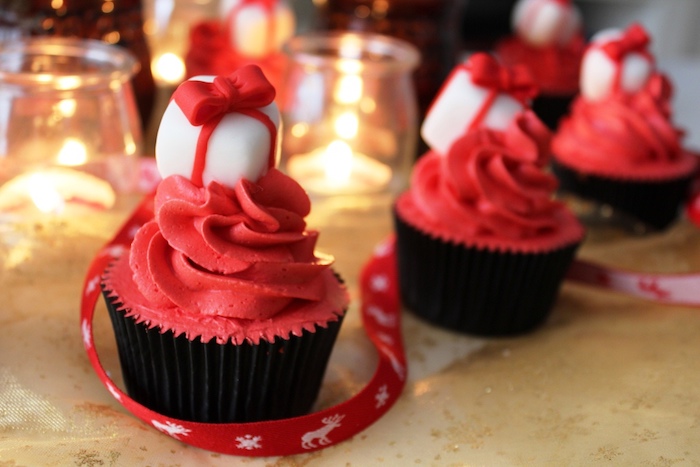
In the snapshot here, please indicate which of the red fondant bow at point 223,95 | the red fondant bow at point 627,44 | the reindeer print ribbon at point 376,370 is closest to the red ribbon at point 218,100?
the red fondant bow at point 223,95

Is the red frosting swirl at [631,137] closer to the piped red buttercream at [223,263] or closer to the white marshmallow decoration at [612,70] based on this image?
the white marshmallow decoration at [612,70]

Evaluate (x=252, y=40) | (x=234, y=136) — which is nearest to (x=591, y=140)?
(x=252, y=40)

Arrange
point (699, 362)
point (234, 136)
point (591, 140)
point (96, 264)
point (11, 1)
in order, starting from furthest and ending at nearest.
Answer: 1. point (591, 140)
2. point (11, 1)
3. point (699, 362)
4. point (96, 264)
5. point (234, 136)

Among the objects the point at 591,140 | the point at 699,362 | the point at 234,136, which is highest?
the point at 234,136

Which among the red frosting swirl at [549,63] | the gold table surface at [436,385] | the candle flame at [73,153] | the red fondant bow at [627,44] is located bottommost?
the gold table surface at [436,385]

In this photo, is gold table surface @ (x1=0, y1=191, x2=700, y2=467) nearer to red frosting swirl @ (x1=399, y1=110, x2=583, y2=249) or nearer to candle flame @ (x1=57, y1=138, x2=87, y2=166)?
candle flame @ (x1=57, y1=138, x2=87, y2=166)

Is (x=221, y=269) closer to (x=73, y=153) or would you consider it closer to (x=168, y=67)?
(x=73, y=153)

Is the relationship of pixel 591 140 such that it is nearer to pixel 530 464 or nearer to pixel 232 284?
pixel 530 464
